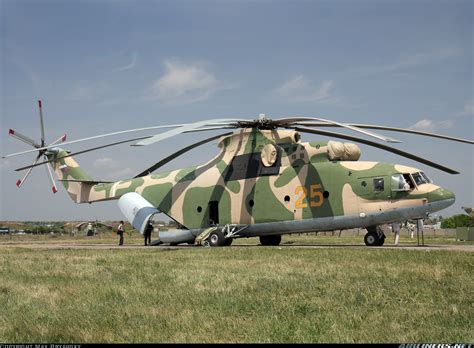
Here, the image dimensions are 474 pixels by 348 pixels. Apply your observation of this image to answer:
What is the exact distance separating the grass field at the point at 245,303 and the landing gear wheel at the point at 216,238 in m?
9.80

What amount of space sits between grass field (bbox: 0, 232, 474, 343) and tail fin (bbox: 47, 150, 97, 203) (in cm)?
1662

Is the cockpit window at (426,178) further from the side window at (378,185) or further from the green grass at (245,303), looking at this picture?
the green grass at (245,303)

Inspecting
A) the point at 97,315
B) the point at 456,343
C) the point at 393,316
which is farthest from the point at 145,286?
the point at 456,343

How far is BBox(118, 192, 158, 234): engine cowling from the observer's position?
75.4ft

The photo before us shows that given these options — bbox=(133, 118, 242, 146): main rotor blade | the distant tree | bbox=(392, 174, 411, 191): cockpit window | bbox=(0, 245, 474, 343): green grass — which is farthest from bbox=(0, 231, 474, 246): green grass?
the distant tree

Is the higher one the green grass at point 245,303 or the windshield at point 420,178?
the windshield at point 420,178

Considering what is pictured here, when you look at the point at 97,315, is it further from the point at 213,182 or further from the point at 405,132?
the point at 213,182

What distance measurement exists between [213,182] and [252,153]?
2.34 meters

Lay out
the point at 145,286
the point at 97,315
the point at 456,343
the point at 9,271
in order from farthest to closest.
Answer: the point at 9,271 → the point at 145,286 → the point at 97,315 → the point at 456,343

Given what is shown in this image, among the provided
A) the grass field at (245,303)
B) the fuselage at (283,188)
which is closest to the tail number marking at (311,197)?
the fuselage at (283,188)

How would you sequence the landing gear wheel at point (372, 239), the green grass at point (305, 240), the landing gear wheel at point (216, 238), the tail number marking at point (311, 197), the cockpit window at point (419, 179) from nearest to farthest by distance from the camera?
the cockpit window at point (419, 179), the tail number marking at point (311, 197), the landing gear wheel at point (372, 239), the landing gear wheel at point (216, 238), the green grass at point (305, 240)

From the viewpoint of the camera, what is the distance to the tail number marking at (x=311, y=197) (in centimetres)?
2027

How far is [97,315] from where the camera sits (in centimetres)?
670

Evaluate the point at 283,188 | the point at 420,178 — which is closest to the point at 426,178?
the point at 420,178
